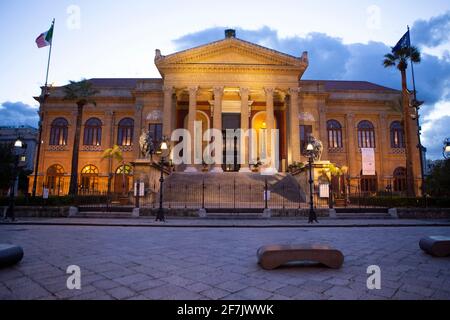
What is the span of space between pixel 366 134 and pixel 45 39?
124 feet

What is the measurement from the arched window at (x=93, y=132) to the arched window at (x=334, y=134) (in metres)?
30.4

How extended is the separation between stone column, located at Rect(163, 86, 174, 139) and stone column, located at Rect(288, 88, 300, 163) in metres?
13.3

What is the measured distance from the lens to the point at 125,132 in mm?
36625

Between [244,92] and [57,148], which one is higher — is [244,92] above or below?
above

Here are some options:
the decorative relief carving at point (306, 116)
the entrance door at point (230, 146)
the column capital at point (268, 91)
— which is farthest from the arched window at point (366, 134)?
the entrance door at point (230, 146)

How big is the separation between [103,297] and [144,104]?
34.3 metres

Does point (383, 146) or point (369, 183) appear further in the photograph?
point (383, 146)

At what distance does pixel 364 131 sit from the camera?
3716 centimetres

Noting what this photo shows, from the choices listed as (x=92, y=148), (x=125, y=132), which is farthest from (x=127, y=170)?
(x=92, y=148)

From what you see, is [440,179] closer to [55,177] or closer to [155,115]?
[155,115]

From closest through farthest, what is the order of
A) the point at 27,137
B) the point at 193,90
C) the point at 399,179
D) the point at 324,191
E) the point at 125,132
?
the point at 324,191, the point at 193,90, the point at 399,179, the point at 125,132, the point at 27,137

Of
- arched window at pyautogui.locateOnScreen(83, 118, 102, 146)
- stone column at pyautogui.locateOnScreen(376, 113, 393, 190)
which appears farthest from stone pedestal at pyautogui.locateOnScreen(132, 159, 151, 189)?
stone column at pyautogui.locateOnScreen(376, 113, 393, 190)

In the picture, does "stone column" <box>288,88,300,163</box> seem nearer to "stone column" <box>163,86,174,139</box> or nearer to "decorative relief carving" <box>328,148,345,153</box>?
"decorative relief carving" <box>328,148,345,153</box>

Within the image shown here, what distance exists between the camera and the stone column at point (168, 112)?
3014 cm
